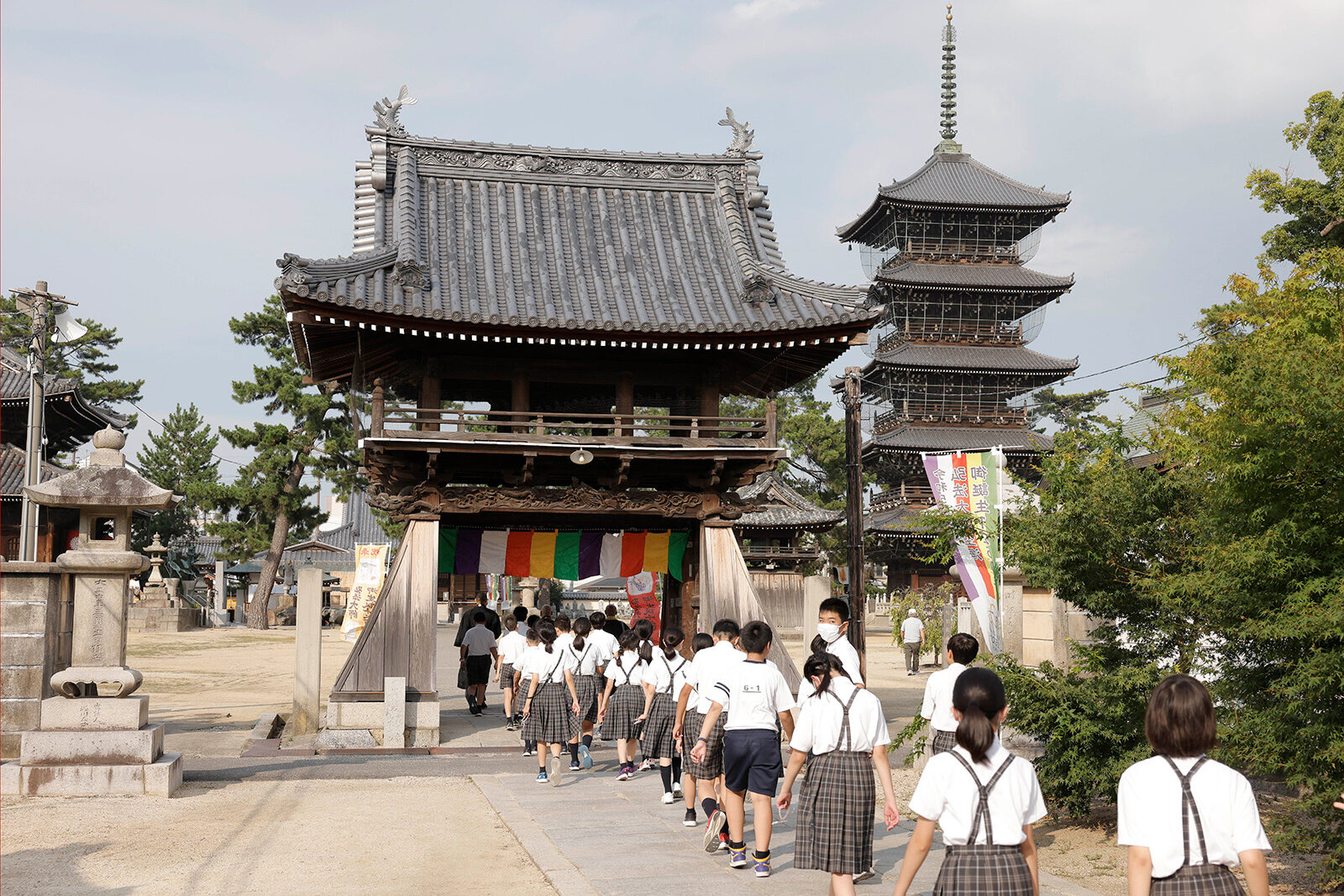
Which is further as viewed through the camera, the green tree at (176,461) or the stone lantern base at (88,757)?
the green tree at (176,461)

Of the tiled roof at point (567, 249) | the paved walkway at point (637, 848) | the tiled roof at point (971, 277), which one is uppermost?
the tiled roof at point (971, 277)

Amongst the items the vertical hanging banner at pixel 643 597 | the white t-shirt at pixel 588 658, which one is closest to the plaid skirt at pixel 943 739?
the white t-shirt at pixel 588 658

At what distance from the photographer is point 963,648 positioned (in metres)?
6.88

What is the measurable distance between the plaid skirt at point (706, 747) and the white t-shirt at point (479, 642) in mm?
9186

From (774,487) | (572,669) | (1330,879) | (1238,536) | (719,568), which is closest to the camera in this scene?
(1330,879)

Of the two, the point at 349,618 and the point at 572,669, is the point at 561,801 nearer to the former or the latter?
the point at 572,669

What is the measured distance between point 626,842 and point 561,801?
2015 mm

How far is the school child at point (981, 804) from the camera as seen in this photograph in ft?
14.2

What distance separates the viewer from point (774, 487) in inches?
1580

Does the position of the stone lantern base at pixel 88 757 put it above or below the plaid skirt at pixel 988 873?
below

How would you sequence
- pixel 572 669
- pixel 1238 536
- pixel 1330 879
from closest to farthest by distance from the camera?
pixel 1330 879 → pixel 1238 536 → pixel 572 669

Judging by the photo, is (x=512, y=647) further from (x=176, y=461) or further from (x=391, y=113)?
(x=176, y=461)

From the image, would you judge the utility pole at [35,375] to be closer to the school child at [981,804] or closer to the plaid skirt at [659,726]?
the plaid skirt at [659,726]

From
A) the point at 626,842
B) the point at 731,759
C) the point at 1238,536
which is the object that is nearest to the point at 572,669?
the point at 626,842
